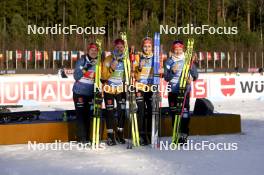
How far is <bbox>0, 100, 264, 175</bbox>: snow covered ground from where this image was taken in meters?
7.71

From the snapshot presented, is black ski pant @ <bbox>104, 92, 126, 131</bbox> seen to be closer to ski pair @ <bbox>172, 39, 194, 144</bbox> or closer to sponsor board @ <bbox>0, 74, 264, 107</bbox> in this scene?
ski pair @ <bbox>172, 39, 194, 144</bbox>

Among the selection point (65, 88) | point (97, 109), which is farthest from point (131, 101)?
point (65, 88)

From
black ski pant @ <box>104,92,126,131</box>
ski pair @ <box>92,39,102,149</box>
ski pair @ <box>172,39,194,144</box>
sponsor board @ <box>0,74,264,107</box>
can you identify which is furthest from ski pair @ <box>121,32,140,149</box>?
sponsor board @ <box>0,74,264,107</box>

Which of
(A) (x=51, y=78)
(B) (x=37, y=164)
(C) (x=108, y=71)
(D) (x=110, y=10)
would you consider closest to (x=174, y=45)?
(C) (x=108, y=71)

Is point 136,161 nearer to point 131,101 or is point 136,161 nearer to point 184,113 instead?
point 131,101

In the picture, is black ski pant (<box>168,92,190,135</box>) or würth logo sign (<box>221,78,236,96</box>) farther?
würth logo sign (<box>221,78,236,96</box>)

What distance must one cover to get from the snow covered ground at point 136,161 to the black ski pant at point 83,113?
28.7 inches

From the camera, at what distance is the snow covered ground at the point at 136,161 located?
771 centimetres

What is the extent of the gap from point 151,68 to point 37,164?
2907mm

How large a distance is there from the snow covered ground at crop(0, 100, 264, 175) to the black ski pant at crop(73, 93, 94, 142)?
728 millimetres

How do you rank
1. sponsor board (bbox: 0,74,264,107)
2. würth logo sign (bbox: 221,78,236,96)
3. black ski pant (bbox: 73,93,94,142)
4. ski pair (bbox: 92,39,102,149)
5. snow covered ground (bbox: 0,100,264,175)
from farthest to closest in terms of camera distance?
1. würth logo sign (bbox: 221,78,236,96)
2. sponsor board (bbox: 0,74,264,107)
3. black ski pant (bbox: 73,93,94,142)
4. ski pair (bbox: 92,39,102,149)
5. snow covered ground (bbox: 0,100,264,175)

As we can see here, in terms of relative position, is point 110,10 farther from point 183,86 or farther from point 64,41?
point 183,86

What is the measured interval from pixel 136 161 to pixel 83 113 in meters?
2.09

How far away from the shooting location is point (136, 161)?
27.7ft
